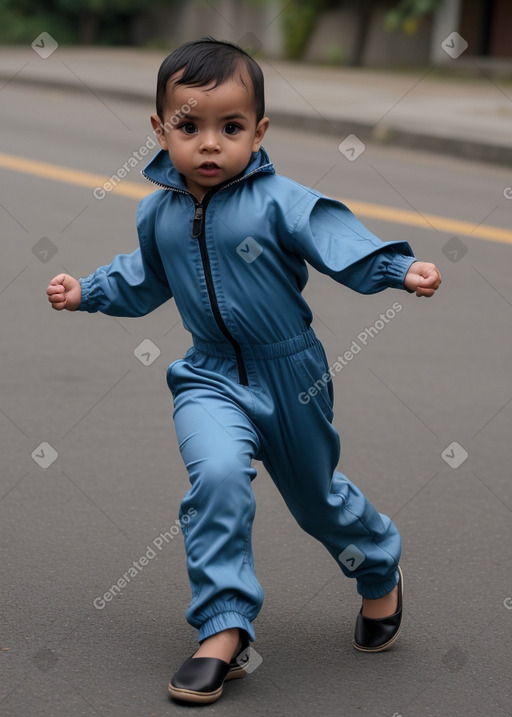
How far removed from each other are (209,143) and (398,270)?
524mm

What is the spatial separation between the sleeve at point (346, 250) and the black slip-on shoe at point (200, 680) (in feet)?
3.05

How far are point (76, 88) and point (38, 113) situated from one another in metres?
2.78

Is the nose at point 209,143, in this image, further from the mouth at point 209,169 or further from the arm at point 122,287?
the arm at point 122,287

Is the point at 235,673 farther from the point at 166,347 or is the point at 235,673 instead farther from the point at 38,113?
the point at 38,113

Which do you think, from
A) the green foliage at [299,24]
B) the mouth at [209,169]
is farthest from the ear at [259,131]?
the green foliage at [299,24]

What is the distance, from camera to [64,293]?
3.41 metres

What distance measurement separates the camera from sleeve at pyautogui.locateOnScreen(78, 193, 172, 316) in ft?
11.2

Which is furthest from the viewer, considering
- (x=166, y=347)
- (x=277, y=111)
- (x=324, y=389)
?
(x=277, y=111)

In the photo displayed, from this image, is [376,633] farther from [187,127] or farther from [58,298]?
[187,127]

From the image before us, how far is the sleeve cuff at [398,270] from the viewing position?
121 inches

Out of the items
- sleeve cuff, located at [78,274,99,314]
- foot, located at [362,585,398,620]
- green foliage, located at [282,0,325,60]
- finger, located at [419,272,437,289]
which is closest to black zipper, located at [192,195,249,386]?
sleeve cuff, located at [78,274,99,314]

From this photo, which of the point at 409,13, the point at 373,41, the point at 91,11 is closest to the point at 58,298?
the point at 409,13

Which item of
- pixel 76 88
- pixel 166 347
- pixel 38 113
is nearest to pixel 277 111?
pixel 38 113

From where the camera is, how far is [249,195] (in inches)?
127
